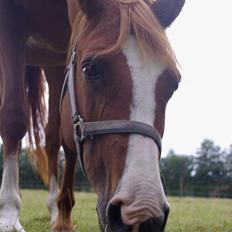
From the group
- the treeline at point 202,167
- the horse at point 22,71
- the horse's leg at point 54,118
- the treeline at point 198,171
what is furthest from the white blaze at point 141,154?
the treeline at point 202,167

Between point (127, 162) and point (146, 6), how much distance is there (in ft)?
3.43

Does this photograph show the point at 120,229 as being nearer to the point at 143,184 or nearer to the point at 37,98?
the point at 143,184

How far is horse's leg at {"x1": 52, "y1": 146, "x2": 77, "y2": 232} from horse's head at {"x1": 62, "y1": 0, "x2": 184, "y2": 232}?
174 centimetres

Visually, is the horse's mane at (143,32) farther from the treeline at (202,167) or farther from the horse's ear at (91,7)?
the treeline at (202,167)

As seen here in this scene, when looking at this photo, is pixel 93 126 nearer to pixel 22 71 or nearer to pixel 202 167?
pixel 22 71

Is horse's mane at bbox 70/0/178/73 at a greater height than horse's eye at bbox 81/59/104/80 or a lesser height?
greater

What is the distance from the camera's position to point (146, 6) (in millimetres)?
3029

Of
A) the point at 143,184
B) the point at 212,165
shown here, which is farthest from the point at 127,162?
the point at 212,165

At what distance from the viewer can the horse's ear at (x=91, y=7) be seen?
3.03 metres

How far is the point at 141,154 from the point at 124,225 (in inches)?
13.9

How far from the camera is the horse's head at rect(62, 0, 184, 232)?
2332 millimetres

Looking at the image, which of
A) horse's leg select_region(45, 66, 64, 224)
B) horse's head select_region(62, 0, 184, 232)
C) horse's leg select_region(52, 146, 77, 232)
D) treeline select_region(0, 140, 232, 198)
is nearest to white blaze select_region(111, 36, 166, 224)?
horse's head select_region(62, 0, 184, 232)

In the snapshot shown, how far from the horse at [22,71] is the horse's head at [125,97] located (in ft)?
3.81

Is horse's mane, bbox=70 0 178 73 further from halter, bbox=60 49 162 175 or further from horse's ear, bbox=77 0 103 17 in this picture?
halter, bbox=60 49 162 175
